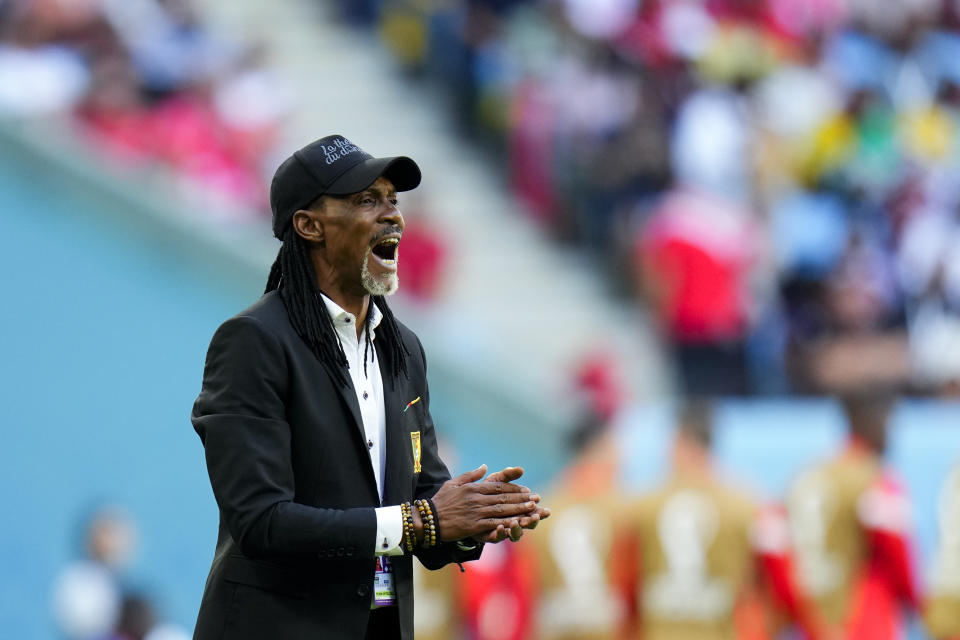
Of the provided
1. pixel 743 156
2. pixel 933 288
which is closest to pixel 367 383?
pixel 933 288

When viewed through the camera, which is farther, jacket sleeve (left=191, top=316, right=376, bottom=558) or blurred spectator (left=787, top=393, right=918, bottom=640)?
blurred spectator (left=787, top=393, right=918, bottom=640)

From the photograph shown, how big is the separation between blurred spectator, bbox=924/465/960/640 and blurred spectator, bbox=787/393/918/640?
154 mm

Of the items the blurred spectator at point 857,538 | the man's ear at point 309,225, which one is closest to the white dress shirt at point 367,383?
the man's ear at point 309,225

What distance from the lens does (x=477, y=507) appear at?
9.87ft

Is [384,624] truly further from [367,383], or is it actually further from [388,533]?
[367,383]

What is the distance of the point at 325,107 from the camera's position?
503 inches

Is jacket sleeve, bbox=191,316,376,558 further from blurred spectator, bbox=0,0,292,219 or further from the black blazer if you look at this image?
blurred spectator, bbox=0,0,292,219

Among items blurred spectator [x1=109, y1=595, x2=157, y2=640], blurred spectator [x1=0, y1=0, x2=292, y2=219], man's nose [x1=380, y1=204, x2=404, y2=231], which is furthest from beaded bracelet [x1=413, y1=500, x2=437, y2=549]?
blurred spectator [x1=0, y1=0, x2=292, y2=219]

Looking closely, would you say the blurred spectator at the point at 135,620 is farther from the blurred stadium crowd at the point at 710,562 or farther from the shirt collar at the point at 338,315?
the shirt collar at the point at 338,315

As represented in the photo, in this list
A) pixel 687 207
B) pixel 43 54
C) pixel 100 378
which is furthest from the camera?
pixel 687 207

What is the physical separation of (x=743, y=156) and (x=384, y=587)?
346 inches

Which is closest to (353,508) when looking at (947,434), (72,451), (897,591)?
(897,591)

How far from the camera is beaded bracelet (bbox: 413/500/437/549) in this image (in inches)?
118

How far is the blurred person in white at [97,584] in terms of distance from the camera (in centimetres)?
825
